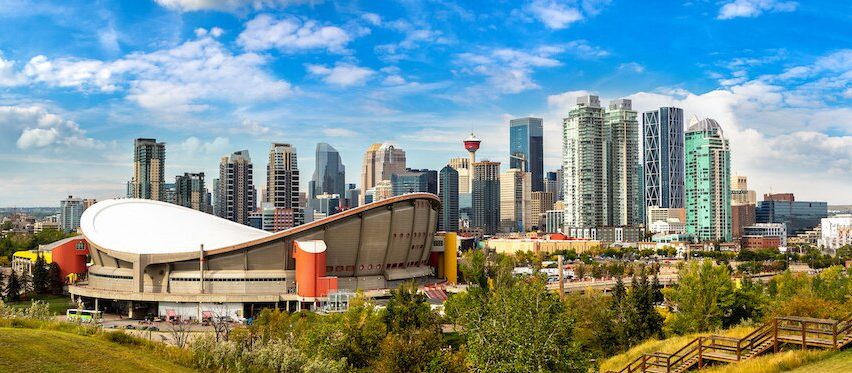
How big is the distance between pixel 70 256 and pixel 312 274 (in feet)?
125

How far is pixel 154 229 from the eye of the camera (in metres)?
77.9

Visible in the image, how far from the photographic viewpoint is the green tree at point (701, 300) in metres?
45.7

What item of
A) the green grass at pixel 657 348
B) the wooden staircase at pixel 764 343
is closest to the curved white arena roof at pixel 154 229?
the green grass at pixel 657 348

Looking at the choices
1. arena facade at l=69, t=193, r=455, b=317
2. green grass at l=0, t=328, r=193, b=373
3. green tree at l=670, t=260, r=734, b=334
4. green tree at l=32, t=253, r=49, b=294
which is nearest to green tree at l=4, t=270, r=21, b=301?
green tree at l=32, t=253, r=49, b=294

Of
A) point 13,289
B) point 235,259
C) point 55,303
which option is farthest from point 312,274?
point 13,289

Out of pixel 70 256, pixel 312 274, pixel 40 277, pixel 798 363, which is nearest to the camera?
pixel 798 363

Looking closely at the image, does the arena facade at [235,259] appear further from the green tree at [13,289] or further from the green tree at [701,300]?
the green tree at [701,300]

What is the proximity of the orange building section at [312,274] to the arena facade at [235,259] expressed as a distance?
0.09m

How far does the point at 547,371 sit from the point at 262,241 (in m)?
55.1

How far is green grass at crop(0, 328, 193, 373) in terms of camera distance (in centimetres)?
1545

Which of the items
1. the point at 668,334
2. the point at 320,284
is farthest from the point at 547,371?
the point at 320,284

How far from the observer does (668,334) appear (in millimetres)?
46656

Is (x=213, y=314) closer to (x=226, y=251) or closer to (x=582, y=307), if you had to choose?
(x=226, y=251)

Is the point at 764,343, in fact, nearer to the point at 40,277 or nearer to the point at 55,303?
the point at 55,303
